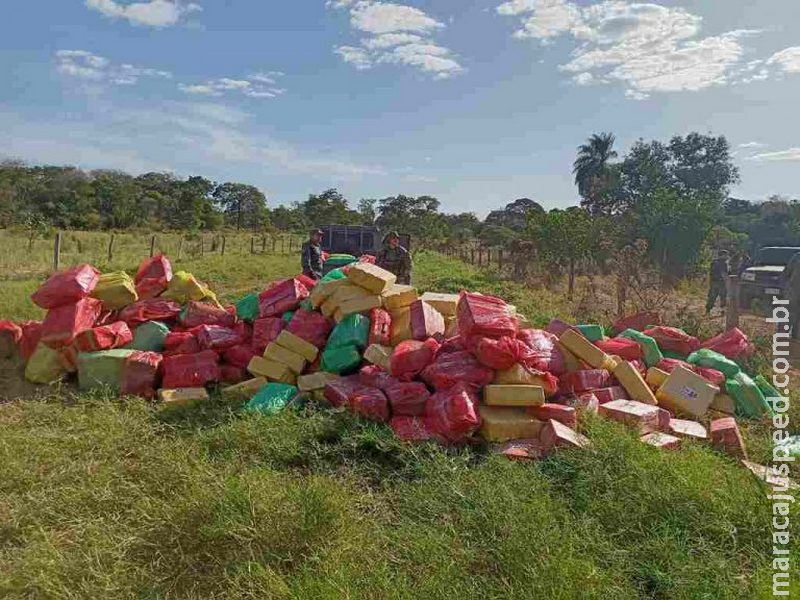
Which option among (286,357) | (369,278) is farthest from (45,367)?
(369,278)

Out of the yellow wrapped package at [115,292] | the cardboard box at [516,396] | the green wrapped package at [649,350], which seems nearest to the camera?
the cardboard box at [516,396]

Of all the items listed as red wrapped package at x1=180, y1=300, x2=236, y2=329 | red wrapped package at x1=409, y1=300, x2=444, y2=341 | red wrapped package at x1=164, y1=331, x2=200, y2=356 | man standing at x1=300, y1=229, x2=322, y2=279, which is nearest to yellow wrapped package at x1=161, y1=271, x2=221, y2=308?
red wrapped package at x1=180, y1=300, x2=236, y2=329

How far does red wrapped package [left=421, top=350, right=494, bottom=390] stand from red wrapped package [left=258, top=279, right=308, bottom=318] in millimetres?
1919

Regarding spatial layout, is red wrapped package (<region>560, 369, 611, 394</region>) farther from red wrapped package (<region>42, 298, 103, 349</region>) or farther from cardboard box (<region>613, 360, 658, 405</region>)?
red wrapped package (<region>42, 298, 103, 349</region>)

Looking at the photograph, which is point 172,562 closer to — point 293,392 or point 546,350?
point 293,392

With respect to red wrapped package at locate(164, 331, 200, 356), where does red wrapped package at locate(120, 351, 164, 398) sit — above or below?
below

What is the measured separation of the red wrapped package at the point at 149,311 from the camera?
17.7ft

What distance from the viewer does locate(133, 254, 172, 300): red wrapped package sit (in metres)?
5.78

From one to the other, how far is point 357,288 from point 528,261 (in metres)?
10.5

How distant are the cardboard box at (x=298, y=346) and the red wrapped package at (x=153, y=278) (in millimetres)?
2022

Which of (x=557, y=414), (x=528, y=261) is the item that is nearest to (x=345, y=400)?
(x=557, y=414)

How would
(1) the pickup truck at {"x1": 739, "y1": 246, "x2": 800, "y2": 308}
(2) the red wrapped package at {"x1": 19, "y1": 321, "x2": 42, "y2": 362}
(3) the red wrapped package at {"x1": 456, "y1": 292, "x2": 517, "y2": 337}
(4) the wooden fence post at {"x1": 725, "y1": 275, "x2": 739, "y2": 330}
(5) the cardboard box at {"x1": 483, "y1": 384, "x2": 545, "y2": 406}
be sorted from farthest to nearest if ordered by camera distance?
(1) the pickup truck at {"x1": 739, "y1": 246, "x2": 800, "y2": 308}, (4) the wooden fence post at {"x1": 725, "y1": 275, "x2": 739, "y2": 330}, (2) the red wrapped package at {"x1": 19, "y1": 321, "x2": 42, "y2": 362}, (3) the red wrapped package at {"x1": 456, "y1": 292, "x2": 517, "y2": 337}, (5) the cardboard box at {"x1": 483, "y1": 384, "x2": 545, "y2": 406}

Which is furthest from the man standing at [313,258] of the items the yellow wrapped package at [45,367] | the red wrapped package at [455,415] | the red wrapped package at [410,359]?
the red wrapped package at [455,415]

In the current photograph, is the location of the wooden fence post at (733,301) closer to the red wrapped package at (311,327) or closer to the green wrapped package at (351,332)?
the green wrapped package at (351,332)
